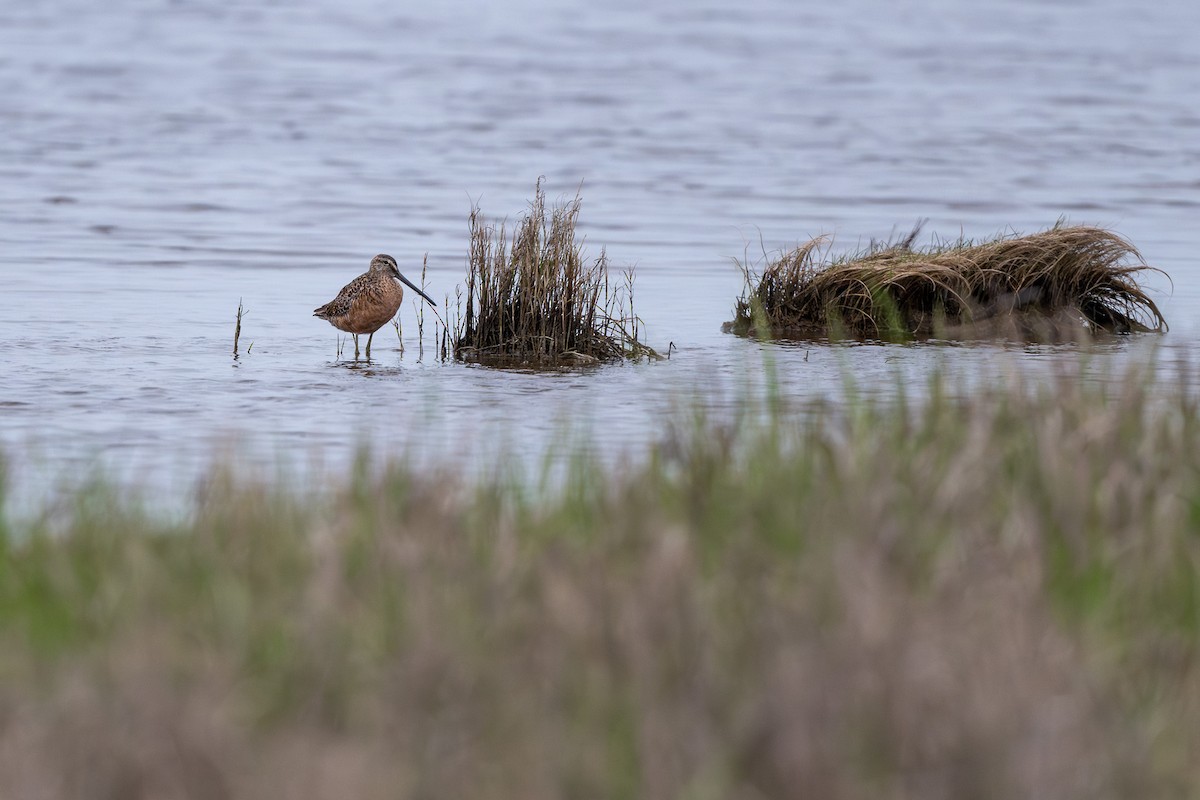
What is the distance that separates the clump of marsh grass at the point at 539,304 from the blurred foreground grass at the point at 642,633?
254 inches

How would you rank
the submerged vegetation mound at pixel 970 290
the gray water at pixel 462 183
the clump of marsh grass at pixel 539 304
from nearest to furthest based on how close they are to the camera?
1. the gray water at pixel 462 183
2. the clump of marsh grass at pixel 539 304
3. the submerged vegetation mound at pixel 970 290

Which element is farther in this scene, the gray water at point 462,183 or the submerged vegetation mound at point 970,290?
the submerged vegetation mound at point 970,290

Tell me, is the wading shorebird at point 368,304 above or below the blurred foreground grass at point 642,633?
above

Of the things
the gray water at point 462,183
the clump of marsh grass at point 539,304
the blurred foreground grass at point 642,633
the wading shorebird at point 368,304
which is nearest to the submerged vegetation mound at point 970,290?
the gray water at point 462,183

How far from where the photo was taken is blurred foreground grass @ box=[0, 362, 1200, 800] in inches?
161

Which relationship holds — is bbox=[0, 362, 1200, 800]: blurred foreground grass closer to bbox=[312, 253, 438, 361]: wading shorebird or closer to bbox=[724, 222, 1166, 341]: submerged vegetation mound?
bbox=[312, 253, 438, 361]: wading shorebird

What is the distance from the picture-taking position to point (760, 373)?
13156mm

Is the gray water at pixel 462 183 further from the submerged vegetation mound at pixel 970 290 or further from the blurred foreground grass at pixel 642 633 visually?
the blurred foreground grass at pixel 642 633

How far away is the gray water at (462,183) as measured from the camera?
11.4 metres

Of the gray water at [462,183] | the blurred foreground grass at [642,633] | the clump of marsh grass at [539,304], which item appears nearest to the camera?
the blurred foreground grass at [642,633]

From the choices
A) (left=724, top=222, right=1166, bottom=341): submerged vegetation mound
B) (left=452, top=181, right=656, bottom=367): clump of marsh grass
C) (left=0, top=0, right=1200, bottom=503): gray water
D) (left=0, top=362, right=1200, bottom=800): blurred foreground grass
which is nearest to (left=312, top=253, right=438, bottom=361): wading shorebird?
(left=0, top=0, right=1200, bottom=503): gray water

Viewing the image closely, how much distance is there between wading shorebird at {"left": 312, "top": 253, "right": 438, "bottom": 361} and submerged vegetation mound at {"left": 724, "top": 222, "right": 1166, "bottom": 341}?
2.98 meters

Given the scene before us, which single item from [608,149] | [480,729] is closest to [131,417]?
[480,729]

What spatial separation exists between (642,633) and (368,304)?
9.23 metres
